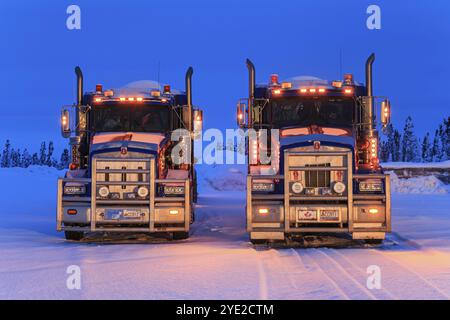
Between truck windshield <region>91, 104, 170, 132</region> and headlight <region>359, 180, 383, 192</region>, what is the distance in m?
4.96

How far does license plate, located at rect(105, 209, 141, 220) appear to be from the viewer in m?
13.0

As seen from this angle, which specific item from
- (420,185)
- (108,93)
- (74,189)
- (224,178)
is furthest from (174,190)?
(224,178)

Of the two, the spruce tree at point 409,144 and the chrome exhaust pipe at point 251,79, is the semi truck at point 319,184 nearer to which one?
the chrome exhaust pipe at point 251,79

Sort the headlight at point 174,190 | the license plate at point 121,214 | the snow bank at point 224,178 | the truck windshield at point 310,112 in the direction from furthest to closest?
the snow bank at point 224,178, the truck windshield at point 310,112, the headlight at point 174,190, the license plate at point 121,214

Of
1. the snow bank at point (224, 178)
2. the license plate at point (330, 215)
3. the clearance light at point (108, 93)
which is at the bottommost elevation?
the license plate at point (330, 215)

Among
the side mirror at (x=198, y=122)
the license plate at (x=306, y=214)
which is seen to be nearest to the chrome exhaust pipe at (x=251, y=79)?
the side mirror at (x=198, y=122)

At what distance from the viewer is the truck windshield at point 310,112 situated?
1421cm

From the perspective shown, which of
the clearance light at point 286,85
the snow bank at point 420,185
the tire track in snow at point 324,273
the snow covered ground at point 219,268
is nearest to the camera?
the tire track in snow at point 324,273

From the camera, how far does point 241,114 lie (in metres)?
14.1

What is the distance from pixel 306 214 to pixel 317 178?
2.80 feet

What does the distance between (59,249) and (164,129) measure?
4163 mm

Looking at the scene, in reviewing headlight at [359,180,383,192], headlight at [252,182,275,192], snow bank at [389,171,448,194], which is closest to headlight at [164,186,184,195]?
headlight at [252,182,275,192]
